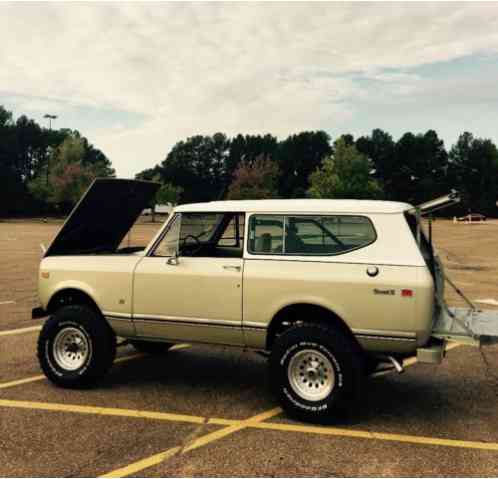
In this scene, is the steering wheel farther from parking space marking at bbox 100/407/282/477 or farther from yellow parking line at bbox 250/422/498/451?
yellow parking line at bbox 250/422/498/451

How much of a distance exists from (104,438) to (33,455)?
1.91 feet

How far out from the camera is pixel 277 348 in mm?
5223

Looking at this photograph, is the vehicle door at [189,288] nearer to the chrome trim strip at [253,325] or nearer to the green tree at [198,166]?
the chrome trim strip at [253,325]

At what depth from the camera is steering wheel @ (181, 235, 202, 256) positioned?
607 cm

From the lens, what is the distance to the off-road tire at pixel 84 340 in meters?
6.06

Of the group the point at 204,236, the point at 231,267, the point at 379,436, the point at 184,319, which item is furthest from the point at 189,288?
the point at 379,436

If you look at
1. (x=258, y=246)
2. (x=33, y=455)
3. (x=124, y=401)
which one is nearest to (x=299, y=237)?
(x=258, y=246)

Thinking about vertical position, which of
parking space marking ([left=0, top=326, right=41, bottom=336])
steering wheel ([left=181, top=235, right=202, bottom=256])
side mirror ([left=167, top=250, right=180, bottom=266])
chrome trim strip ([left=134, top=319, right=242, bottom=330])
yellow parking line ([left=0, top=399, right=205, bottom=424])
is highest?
steering wheel ([left=181, top=235, right=202, bottom=256])

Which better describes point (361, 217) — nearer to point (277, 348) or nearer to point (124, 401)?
point (277, 348)

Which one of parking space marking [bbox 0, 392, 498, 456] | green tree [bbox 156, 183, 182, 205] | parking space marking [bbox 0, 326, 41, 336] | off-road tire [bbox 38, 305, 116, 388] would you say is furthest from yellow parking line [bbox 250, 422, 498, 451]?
green tree [bbox 156, 183, 182, 205]

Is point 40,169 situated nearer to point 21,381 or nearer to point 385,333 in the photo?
point 21,381

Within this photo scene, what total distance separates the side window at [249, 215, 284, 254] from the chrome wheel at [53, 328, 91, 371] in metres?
2.18

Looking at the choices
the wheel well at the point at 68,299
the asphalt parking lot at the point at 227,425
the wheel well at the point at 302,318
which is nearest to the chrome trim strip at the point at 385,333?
the wheel well at the point at 302,318

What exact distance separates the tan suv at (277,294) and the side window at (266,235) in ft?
0.03
